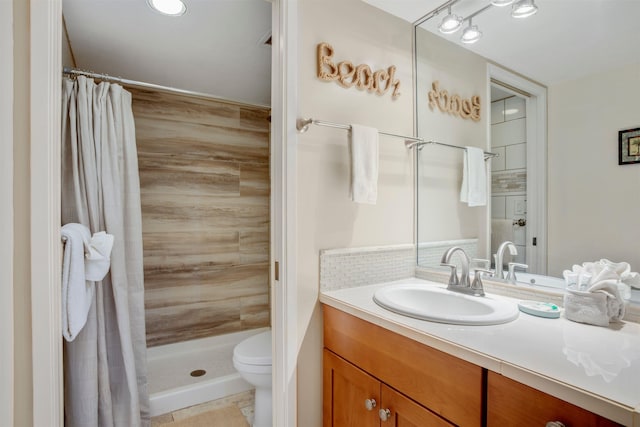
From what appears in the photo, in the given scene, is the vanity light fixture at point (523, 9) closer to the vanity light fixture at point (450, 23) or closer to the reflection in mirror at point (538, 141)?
the reflection in mirror at point (538, 141)

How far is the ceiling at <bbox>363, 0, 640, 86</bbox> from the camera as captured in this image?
42.4 inches

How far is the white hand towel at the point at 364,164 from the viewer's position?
1398mm

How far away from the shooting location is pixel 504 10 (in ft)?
4.48

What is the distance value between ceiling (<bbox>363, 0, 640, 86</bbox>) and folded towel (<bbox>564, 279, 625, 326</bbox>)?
75 centimetres

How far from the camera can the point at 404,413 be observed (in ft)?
3.28

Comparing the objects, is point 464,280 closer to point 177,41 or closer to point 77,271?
point 77,271

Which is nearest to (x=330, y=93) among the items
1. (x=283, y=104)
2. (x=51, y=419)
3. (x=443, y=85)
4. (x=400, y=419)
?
(x=283, y=104)

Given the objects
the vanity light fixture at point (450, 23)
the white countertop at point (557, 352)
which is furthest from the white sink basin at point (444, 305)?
the vanity light fixture at point (450, 23)

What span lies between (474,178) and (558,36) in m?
0.64

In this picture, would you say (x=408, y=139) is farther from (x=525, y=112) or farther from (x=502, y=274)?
(x=502, y=274)

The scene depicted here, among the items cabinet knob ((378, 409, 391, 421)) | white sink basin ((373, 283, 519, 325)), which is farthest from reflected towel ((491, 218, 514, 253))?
cabinet knob ((378, 409, 391, 421))

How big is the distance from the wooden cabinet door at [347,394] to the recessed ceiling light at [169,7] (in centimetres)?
178

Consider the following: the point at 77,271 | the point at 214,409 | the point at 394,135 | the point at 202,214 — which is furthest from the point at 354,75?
the point at 214,409

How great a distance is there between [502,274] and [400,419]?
0.77 meters
